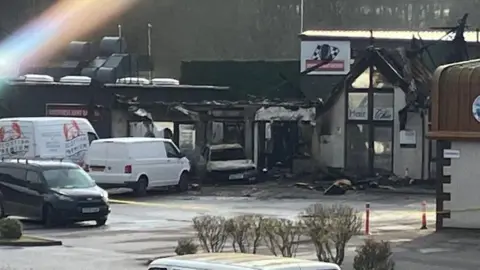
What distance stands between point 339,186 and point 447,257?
58.3 ft

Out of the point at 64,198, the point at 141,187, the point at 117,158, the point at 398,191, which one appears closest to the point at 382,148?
the point at 398,191

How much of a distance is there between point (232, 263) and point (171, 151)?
100ft

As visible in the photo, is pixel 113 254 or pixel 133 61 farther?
pixel 133 61

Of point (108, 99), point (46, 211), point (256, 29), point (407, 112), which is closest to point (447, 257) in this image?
point (46, 211)

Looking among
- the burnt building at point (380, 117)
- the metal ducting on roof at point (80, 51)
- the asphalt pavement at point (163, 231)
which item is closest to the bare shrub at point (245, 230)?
the asphalt pavement at point (163, 231)

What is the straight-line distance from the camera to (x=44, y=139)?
38969mm

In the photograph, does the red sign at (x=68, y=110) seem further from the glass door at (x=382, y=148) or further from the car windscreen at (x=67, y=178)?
the car windscreen at (x=67, y=178)

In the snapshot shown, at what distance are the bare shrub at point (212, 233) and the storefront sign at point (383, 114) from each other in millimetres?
26659

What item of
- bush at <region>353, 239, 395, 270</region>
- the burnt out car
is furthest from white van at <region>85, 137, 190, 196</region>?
bush at <region>353, 239, 395, 270</region>

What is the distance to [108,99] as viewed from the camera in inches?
1833

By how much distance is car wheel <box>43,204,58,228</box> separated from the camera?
27.5 metres

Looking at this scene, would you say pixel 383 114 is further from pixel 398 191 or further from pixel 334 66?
pixel 334 66

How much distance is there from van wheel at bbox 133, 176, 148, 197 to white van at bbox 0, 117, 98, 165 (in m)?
2.60

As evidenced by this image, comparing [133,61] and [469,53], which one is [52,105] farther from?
[469,53]
